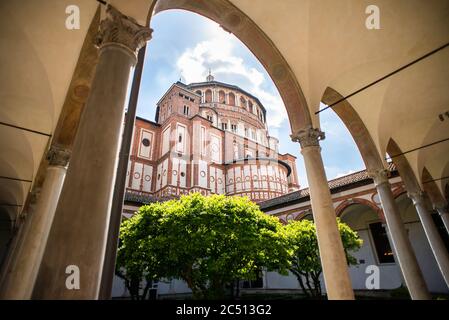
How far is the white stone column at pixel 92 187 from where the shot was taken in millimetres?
1977

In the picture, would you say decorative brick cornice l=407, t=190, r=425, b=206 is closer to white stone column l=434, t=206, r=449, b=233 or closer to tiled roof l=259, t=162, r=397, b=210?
white stone column l=434, t=206, r=449, b=233

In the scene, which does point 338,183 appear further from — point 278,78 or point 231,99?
point 231,99

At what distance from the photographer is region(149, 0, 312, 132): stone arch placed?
5.59m

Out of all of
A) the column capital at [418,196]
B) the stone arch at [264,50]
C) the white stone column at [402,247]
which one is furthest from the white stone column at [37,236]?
the column capital at [418,196]

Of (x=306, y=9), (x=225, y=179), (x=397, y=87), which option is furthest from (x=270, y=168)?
(x=306, y=9)

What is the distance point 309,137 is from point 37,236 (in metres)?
6.61

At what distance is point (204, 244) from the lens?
22.6 ft

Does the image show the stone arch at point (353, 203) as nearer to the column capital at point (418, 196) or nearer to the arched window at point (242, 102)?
the column capital at point (418, 196)

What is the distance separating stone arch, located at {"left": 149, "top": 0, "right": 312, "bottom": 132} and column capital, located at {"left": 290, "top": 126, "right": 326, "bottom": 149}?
206 mm

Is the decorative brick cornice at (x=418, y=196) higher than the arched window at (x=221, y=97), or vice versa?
the arched window at (x=221, y=97)

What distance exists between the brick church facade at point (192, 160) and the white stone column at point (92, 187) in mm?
19138

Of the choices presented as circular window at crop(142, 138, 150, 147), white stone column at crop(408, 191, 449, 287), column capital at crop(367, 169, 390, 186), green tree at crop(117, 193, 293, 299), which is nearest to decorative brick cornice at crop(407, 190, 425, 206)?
white stone column at crop(408, 191, 449, 287)
